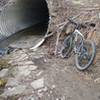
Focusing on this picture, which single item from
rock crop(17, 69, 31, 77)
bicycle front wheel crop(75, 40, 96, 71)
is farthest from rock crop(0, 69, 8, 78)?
bicycle front wheel crop(75, 40, 96, 71)

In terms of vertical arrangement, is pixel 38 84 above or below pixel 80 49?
below

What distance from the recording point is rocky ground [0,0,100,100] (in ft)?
16.0

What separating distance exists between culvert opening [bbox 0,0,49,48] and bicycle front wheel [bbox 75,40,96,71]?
4014 mm

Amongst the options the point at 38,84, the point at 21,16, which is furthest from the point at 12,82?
the point at 21,16

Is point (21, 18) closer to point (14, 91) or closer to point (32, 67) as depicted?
point (32, 67)

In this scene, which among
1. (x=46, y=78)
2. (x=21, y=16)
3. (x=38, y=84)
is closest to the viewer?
(x=38, y=84)

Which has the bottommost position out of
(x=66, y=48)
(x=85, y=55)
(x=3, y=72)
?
(x=3, y=72)

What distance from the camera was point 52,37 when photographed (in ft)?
24.1

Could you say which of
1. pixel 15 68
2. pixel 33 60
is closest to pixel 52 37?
pixel 33 60

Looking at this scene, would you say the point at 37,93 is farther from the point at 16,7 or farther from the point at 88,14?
the point at 16,7

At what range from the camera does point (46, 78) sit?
5.45m

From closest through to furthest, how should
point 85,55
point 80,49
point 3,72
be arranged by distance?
point 85,55 < point 80,49 < point 3,72

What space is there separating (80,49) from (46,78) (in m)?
1.02

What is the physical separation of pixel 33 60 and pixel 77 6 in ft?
7.79
